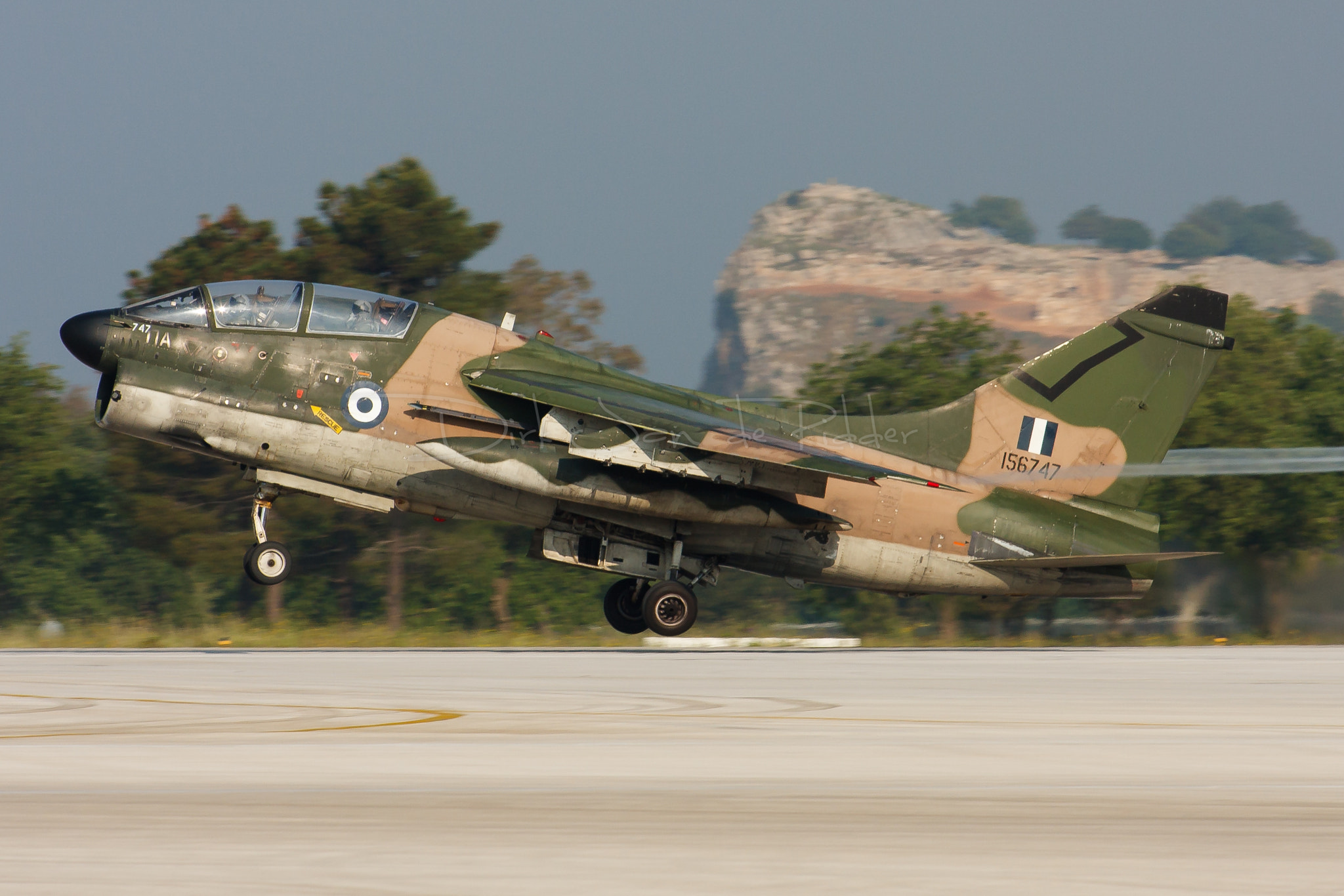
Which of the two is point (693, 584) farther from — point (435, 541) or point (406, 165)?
point (406, 165)

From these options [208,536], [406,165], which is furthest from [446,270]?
[208,536]

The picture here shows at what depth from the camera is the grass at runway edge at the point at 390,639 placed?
2272 centimetres

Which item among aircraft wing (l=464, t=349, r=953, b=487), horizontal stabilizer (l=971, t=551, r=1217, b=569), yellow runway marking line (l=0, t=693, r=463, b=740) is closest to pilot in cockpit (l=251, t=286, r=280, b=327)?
aircraft wing (l=464, t=349, r=953, b=487)

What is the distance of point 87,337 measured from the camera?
59.2 ft

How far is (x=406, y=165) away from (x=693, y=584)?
76.8 feet

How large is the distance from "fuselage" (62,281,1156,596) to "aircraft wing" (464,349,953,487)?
11cm

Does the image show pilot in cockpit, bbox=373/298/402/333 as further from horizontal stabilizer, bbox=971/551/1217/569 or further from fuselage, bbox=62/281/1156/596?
horizontal stabilizer, bbox=971/551/1217/569

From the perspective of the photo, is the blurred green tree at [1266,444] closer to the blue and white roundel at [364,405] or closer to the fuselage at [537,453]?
the fuselage at [537,453]

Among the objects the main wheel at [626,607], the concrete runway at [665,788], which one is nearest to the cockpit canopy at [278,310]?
the main wheel at [626,607]

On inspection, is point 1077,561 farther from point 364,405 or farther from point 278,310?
point 278,310

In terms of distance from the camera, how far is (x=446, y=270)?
39188mm

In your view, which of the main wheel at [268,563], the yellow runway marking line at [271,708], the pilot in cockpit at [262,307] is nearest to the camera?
the yellow runway marking line at [271,708]

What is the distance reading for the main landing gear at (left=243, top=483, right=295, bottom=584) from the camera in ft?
60.3

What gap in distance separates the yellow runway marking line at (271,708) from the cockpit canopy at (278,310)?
7.72 m
